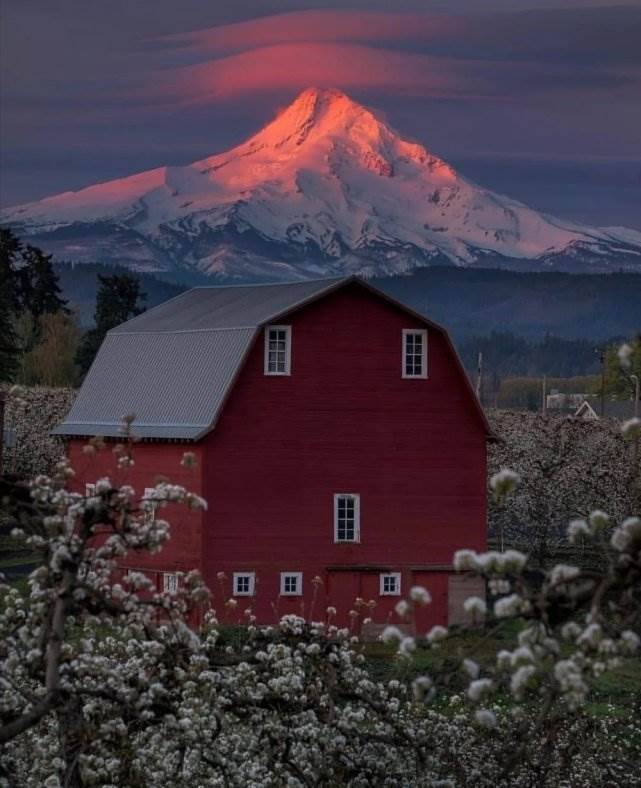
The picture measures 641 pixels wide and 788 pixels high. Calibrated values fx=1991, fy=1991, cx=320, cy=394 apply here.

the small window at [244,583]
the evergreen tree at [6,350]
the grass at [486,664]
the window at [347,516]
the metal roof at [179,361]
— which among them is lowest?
the grass at [486,664]

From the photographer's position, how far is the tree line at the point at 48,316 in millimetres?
117938

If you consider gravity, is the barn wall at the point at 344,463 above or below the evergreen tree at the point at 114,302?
below

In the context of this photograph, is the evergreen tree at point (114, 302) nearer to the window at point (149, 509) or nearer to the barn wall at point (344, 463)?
the barn wall at point (344, 463)

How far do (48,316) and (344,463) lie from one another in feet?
269

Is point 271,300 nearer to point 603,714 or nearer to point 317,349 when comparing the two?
point 317,349

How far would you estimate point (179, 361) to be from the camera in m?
50.9

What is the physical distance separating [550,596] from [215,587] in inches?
1445

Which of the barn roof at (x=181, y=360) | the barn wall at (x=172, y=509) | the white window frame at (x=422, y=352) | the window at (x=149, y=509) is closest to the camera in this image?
the window at (x=149, y=509)

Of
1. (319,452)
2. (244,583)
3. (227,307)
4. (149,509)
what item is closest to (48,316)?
(227,307)

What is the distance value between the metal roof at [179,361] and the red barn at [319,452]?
0.24 ft

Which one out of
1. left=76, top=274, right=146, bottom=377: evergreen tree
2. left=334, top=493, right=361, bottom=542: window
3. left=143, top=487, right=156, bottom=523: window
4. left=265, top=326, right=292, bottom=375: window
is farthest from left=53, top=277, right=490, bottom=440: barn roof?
left=76, top=274, right=146, bottom=377: evergreen tree

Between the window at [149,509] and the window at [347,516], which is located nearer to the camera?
the window at [149,509]

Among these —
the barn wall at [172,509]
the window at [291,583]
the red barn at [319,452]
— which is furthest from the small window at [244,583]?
the barn wall at [172,509]

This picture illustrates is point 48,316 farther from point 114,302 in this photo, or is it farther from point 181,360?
point 181,360
